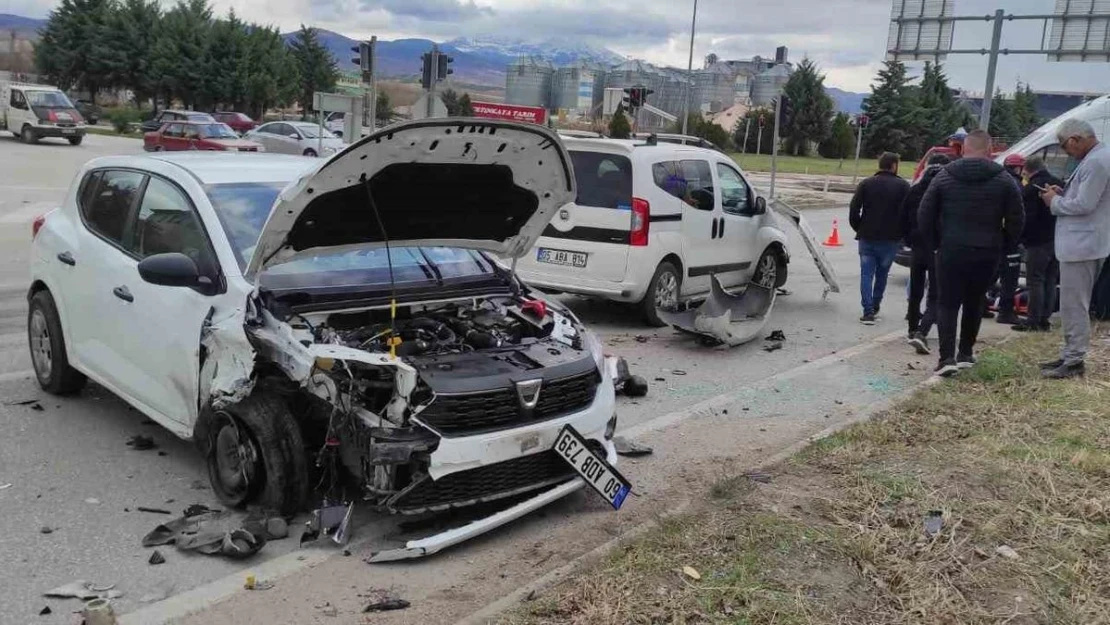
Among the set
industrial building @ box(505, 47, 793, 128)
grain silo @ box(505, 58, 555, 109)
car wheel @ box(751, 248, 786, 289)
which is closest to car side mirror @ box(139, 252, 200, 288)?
car wheel @ box(751, 248, 786, 289)

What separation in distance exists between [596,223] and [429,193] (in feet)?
14.6

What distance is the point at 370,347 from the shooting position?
4523mm

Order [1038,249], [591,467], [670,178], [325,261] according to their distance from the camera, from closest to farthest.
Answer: [591,467]
[325,261]
[670,178]
[1038,249]

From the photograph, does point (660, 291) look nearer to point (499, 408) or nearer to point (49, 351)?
point (499, 408)

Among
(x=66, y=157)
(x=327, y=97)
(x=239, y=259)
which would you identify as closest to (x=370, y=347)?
(x=239, y=259)

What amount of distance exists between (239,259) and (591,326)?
5208 mm

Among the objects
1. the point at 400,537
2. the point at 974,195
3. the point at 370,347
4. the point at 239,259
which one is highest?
the point at 974,195

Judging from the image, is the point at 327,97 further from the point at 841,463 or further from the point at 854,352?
the point at 841,463

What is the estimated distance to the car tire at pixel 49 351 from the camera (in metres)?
5.97

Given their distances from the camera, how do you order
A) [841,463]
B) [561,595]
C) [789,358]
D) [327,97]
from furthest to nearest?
[327,97]
[789,358]
[841,463]
[561,595]

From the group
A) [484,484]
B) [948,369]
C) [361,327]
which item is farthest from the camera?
[948,369]

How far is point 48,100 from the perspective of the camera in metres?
34.1

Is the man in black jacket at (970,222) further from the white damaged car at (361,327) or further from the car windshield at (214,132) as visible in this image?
the car windshield at (214,132)

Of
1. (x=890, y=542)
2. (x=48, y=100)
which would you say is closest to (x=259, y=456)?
(x=890, y=542)
